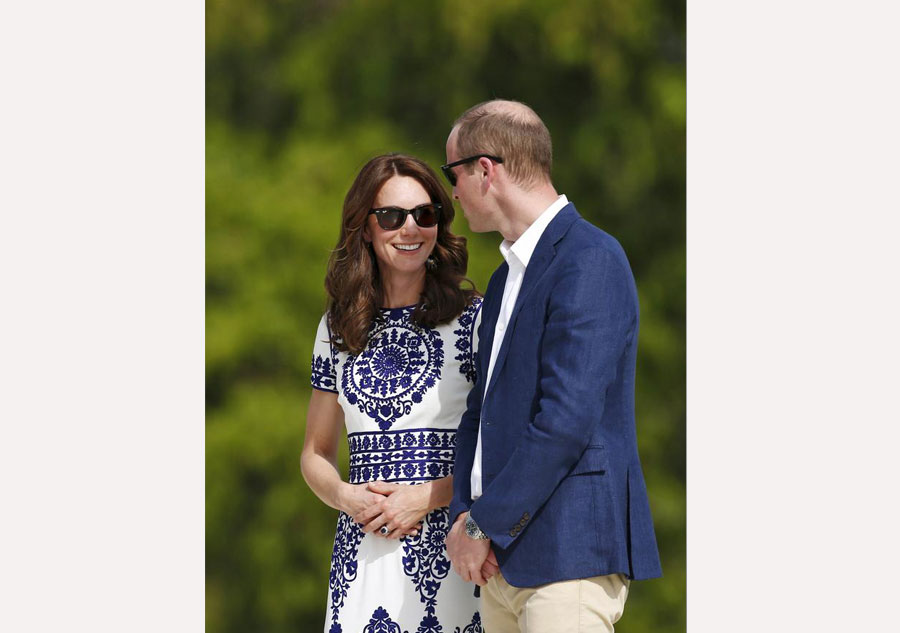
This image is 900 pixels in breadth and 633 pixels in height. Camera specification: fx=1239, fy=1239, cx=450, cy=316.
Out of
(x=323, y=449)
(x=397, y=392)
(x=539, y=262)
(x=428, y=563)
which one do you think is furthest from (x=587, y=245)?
(x=323, y=449)

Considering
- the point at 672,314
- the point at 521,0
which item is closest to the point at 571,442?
the point at 672,314

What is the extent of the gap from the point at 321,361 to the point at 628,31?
10.8 ft

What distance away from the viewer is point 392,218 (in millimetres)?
2893

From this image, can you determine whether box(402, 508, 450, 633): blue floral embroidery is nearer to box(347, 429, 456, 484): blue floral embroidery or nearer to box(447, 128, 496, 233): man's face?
box(347, 429, 456, 484): blue floral embroidery

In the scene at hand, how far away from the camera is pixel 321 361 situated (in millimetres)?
3035

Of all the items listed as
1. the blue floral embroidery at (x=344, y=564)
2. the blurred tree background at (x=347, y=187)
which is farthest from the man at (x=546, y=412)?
the blurred tree background at (x=347, y=187)

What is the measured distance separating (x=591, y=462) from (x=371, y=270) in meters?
0.88

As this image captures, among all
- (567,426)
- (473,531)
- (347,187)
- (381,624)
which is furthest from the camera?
(347,187)

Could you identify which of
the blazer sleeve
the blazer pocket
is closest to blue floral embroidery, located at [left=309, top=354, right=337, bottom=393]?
the blazer sleeve

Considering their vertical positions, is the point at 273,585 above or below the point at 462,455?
below

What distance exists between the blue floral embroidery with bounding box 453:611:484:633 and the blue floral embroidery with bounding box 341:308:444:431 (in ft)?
1.58

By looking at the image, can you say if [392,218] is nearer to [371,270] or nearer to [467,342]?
Answer: [371,270]

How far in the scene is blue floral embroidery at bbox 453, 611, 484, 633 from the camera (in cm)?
284

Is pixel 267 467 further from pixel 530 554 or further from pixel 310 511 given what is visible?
pixel 530 554
